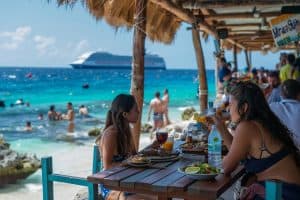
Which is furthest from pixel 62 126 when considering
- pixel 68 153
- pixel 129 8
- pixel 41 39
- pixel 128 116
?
pixel 41 39

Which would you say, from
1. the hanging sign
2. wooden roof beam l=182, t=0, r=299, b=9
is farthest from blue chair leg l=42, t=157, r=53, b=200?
the hanging sign

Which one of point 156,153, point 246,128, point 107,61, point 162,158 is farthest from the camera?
point 107,61

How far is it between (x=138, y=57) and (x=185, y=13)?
2.02 metres

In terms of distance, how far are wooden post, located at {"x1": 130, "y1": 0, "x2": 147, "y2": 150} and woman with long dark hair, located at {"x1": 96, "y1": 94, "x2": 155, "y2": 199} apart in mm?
1471

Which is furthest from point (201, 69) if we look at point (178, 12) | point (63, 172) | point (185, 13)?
point (63, 172)

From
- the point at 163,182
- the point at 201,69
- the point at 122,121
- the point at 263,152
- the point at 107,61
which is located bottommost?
the point at 163,182

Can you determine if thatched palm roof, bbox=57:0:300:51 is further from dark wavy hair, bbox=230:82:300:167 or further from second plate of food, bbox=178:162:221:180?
second plate of food, bbox=178:162:221:180

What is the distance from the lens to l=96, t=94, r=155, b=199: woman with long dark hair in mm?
2881

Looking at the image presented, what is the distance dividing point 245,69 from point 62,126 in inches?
294

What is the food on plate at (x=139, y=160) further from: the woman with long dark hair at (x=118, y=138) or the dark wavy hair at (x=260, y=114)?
the dark wavy hair at (x=260, y=114)

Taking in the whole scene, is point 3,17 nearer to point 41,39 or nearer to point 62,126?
point 41,39

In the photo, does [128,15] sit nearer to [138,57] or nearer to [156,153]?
[138,57]

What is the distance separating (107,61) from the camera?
7462 cm

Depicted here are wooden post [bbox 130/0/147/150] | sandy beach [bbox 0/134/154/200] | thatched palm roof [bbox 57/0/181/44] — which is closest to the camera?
wooden post [bbox 130/0/147/150]
